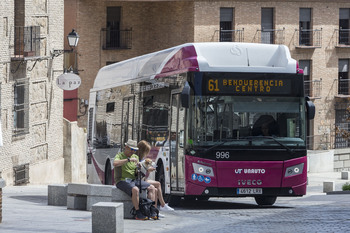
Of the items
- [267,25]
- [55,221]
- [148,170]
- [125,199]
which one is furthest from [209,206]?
[267,25]

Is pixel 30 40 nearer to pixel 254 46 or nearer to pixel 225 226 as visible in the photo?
pixel 254 46

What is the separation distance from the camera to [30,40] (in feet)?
103

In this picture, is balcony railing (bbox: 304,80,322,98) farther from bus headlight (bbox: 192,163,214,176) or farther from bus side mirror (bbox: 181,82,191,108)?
bus side mirror (bbox: 181,82,191,108)

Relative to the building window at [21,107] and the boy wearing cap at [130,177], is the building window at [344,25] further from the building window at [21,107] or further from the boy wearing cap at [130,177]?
the boy wearing cap at [130,177]

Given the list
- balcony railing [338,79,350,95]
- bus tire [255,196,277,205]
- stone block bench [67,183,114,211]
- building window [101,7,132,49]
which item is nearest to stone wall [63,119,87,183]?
building window [101,7,132,49]

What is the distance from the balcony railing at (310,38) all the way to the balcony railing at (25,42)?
24982mm

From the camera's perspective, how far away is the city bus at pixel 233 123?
17.8m

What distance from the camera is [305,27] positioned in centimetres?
5356

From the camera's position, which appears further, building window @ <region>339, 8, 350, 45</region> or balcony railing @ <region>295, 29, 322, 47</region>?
building window @ <region>339, 8, 350, 45</region>

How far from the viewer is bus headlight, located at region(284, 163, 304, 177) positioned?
1823 centimetres

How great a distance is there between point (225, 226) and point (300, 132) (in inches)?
169

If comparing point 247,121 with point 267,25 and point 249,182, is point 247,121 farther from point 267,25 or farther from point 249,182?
point 267,25

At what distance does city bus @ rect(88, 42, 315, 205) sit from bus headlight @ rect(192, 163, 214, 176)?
0.8 inches

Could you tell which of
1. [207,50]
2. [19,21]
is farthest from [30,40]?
[207,50]
